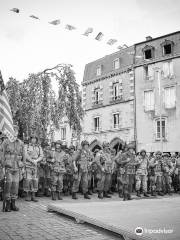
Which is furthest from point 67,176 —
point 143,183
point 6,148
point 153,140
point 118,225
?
point 153,140

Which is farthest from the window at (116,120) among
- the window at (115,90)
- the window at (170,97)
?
the window at (170,97)

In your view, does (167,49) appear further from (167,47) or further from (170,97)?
(170,97)

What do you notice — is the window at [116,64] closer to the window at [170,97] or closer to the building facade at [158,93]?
the building facade at [158,93]

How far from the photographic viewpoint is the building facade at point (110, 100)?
110 ft

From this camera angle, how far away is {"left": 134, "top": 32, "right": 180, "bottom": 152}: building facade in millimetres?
30141

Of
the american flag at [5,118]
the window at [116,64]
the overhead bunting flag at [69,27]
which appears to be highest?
the window at [116,64]

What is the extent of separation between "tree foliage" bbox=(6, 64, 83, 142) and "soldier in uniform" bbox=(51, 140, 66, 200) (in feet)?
28.4

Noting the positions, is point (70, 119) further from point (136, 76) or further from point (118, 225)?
point (118, 225)

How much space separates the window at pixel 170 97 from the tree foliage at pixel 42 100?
11.1 metres

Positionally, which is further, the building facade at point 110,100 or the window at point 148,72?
the building facade at point 110,100

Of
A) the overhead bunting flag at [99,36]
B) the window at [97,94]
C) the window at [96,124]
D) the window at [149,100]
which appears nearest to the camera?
the overhead bunting flag at [99,36]

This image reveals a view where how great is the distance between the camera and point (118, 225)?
18.7 ft

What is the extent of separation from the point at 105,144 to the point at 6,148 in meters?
5.28

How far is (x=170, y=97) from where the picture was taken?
30734 millimetres
